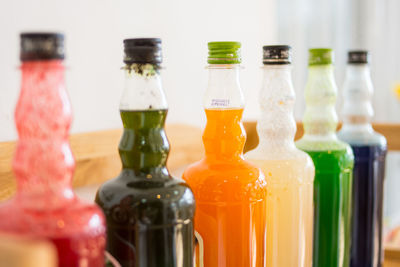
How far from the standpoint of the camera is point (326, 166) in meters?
0.68

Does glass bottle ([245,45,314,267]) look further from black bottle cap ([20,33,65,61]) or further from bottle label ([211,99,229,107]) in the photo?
black bottle cap ([20,33,65,61])

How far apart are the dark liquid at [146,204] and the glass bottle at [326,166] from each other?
26 centimetres

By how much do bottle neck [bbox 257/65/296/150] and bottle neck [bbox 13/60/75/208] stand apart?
303 mm

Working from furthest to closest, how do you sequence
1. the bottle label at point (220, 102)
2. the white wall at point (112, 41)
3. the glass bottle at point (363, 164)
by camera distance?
the glass bottle at point (363, 164), the white wall at point (112, 41), the bottle label at point (220, 102)

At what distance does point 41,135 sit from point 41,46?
60mm

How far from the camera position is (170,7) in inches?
39.7

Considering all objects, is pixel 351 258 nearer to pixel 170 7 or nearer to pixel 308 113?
pixel 308 113

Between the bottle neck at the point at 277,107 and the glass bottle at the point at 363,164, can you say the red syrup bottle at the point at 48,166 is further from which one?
the glass bottle at the point at 363,164

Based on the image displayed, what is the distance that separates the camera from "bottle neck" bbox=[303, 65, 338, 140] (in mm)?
699

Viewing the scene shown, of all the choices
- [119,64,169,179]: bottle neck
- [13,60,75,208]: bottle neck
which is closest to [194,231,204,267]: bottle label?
[119,64,169,179]: bottle neck

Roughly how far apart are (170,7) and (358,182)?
0.48 metres

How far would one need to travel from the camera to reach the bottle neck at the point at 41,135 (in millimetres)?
359

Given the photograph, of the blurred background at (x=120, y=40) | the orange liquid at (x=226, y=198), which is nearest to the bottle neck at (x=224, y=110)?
the orange liquid at (x=226, y=198)

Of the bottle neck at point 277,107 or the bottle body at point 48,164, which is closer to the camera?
the bottle body at point 48,164
